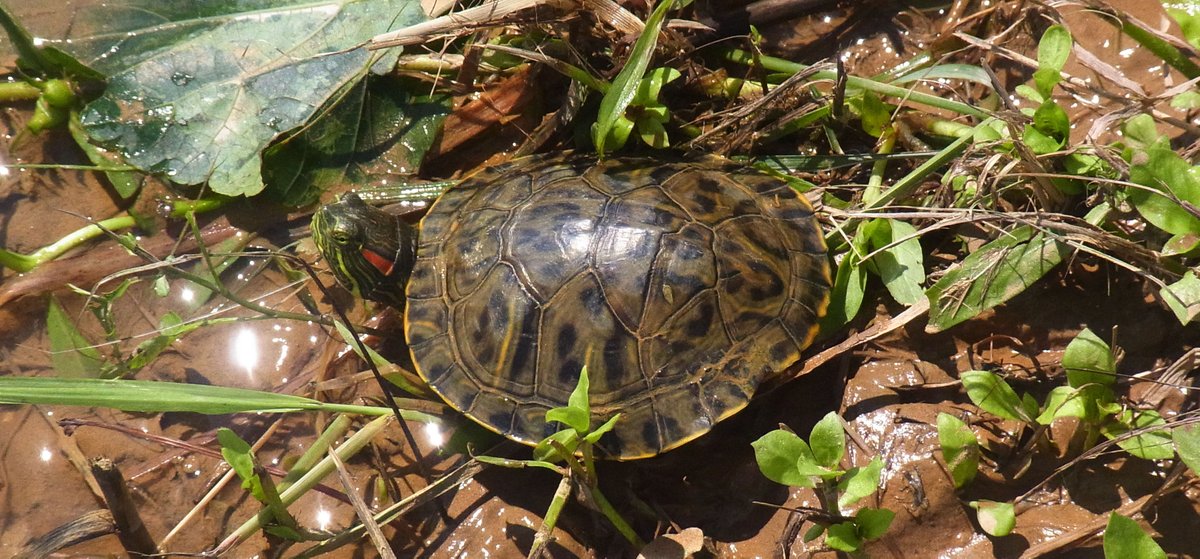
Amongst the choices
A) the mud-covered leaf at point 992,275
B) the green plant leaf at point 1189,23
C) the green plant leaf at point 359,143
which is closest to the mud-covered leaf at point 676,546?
the mud-covered leaf at point 992,275

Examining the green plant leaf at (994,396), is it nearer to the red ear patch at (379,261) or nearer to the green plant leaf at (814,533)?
the green plant leaf at (814,533)

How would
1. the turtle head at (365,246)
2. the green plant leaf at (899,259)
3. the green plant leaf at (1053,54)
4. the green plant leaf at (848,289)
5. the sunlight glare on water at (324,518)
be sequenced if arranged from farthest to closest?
1. the turtle head at (365,246)
2. the sunlight glare on water at (324,518)
3. the green plant leaf at (848,289)
4. the green plant leaf at (899,259)
5. the green plant leaf at (1053,54)

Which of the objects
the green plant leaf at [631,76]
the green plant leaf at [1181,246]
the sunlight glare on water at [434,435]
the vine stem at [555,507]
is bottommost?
the sunlight glare on water at [434,435]

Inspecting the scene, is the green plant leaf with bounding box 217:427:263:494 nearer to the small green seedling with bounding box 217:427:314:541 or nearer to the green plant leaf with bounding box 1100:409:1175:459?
the small green seedling with bounding box 217:427:314:541

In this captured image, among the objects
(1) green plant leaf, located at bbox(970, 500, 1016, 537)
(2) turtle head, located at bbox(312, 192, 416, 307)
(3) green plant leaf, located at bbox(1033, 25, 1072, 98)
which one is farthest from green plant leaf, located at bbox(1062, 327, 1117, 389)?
(2) turtle head, located at bbox(312, 192, 416, 307)

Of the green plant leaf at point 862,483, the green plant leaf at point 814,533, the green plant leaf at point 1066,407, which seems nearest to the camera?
the green plant leaf at point 862,483

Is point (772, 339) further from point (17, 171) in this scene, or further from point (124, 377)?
point (17, 171)

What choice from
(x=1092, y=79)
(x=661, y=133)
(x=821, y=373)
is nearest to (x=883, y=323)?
(x=821, y=373)

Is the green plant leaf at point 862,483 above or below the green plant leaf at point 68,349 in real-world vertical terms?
above
